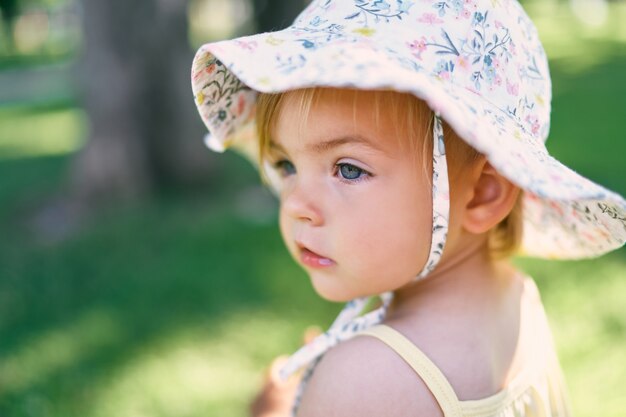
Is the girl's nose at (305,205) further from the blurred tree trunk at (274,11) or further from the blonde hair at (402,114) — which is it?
the blurred tree trunk at (274,11)

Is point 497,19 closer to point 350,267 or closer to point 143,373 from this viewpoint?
point 350,267

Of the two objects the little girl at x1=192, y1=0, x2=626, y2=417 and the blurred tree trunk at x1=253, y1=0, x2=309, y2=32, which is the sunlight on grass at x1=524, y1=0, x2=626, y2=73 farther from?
the little girl at x1=192, y1=0, x2=626, y2=417

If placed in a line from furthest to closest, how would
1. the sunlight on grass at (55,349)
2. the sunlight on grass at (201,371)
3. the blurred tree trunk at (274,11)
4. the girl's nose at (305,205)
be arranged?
the blurred tree trunk at (274,11)
the sunlight on grass at (55,349)
the sunlight on grass at (201,371)
the girl's nose at (305,205)

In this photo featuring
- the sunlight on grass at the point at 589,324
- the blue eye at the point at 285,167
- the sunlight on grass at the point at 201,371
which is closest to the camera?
the blue eye at the point at 285,167

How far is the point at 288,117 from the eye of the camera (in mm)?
1533

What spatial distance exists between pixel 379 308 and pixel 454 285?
0.24 metres

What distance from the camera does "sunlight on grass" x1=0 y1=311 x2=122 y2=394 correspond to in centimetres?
316

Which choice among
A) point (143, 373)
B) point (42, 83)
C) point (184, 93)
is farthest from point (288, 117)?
point (42, 83)

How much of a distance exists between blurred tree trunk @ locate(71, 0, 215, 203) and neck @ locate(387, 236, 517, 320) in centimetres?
382

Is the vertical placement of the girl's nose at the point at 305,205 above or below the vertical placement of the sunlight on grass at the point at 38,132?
above

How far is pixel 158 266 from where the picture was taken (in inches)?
164

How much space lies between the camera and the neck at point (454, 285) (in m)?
1.62

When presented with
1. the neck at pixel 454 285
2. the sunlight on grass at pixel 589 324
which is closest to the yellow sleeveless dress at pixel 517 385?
the neck at pixel 454 285

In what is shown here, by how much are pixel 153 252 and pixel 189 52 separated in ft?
5.37
